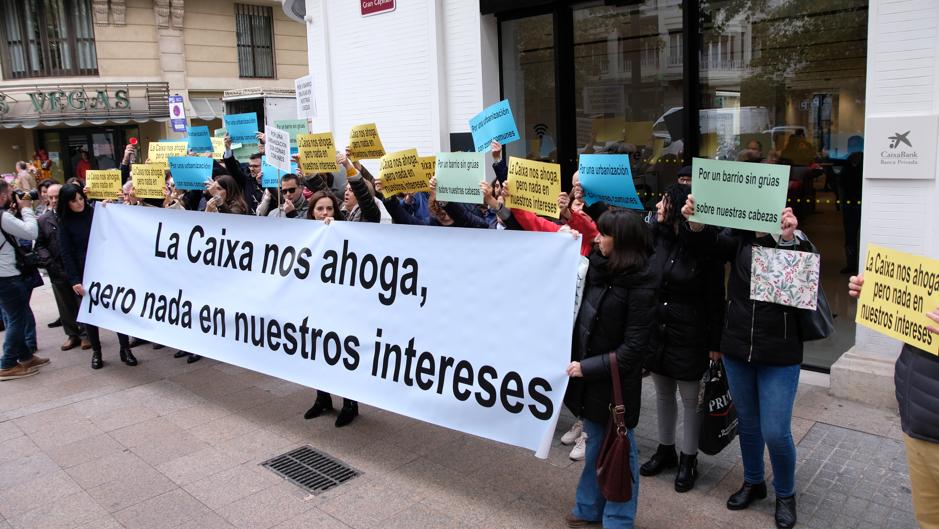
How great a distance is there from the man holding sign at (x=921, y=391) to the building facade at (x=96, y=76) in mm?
23241

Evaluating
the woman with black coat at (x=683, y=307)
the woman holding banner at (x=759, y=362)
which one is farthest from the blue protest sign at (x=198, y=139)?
the woman holding banner at (x=759, y=362)

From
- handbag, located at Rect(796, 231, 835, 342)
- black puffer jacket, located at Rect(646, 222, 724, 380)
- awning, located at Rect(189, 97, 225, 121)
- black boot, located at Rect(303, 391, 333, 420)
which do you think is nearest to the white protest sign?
black boot, located at Rect(303, 391, 333, 420)

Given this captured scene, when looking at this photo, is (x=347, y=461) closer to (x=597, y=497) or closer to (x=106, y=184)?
(x=597, y=497)

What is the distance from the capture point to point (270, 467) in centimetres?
487

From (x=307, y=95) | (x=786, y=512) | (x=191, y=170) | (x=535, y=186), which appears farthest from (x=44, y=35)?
(x=786, y=512)

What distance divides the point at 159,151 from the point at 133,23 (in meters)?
18.7

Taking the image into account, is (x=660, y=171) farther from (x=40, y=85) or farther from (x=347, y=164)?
(x=40, y=85)

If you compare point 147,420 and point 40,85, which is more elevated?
point 40,85

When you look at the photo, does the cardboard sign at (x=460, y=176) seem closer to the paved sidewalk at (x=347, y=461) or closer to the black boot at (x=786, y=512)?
the paved sidewalk at (x=347, y=461)

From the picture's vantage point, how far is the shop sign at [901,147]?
5090mm

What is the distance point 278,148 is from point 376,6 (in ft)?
12.5

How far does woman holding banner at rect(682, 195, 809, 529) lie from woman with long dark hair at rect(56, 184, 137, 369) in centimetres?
605

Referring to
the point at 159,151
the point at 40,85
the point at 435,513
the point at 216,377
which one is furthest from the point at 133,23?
the point at 435,513

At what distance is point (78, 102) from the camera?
22.6 m
